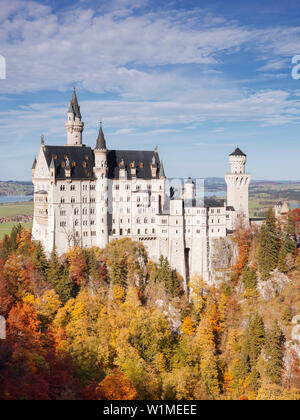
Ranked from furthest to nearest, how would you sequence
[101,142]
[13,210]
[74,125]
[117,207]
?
[13,210], [74,125], [117,207], [101,142]

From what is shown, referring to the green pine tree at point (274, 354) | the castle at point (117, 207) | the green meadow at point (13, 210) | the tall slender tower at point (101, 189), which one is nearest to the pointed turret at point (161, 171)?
the castle at point (117, 207)

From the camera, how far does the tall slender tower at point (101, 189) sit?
73312mm

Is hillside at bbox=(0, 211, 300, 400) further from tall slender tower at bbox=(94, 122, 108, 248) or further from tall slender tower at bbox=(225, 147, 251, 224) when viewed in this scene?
tall slender tower at bbox=(225, 147, 251, 224)

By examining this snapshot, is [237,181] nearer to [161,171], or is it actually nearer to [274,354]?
[161,171]

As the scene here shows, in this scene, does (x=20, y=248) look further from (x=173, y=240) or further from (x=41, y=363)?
(x=41, y=363)

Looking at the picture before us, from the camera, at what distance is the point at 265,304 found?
65562 millimetres

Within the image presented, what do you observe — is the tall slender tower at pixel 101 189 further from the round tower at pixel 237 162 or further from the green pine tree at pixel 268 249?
the green pine tree at pixel 268 249

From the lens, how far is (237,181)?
80188 millimetres

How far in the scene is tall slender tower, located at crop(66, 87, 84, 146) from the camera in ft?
258

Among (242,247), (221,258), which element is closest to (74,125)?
(221,258)

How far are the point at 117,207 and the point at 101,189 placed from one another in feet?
13.8
